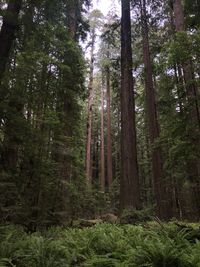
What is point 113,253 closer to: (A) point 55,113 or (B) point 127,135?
(A) point 55,113

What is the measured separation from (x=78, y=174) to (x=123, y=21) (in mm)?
9321

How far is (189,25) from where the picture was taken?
12.5 meters

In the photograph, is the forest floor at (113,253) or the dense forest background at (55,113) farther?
the dense forest background at (55,113)

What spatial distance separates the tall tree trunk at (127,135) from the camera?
10633 millimetres

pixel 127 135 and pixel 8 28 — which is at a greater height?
pixel 8 28

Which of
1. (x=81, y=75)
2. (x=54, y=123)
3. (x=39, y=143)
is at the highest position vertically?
(x=81, y=75)

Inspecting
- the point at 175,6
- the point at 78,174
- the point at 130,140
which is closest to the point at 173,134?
the point at 130,140

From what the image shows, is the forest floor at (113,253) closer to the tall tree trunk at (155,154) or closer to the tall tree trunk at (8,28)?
the tall tree trunk at (8,28)

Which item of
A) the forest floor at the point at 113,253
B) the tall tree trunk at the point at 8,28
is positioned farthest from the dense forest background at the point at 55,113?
the forest floor at the point at 113,253

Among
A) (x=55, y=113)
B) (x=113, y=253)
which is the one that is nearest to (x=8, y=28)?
(x=55, y=113)

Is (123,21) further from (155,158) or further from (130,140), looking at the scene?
(155,158)

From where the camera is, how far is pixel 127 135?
1139cm

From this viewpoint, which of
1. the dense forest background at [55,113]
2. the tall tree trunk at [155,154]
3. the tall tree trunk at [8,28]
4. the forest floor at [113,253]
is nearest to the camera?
the forest floor at [113,253]

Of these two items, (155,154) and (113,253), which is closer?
(113,253)
